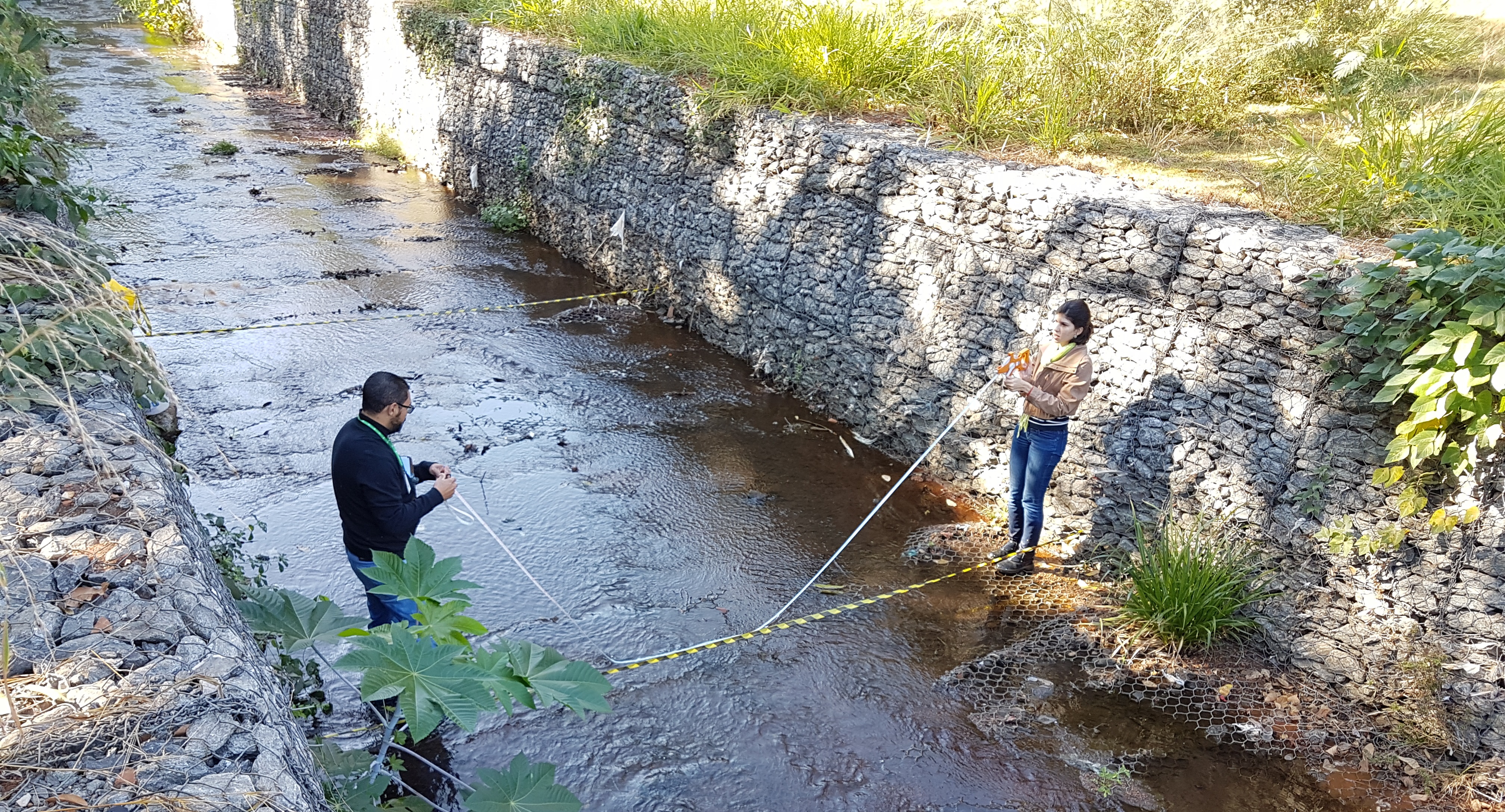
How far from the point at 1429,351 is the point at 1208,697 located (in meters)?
2.11

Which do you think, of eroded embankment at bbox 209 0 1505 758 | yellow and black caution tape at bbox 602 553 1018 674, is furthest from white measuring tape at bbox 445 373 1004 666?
eroded embankment at bbox 209 0 1505 758

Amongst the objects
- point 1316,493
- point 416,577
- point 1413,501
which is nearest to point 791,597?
point 1316,493

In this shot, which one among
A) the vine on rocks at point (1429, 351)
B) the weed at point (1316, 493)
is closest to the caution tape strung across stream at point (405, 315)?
the weed at point (1316, 493)

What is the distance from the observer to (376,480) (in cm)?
419

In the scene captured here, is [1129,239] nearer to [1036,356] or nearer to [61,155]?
[1036,356]

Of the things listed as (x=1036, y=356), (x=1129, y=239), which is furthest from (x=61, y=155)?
(x=1129, y=239)

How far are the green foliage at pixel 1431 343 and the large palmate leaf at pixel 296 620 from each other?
478 centimetres

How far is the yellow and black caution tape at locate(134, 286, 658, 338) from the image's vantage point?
29.9ft

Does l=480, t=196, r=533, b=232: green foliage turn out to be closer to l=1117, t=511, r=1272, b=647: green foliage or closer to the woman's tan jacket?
the woman's tan jacket

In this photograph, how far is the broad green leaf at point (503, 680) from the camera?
8.95ft

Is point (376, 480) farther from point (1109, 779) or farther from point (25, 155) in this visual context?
point (1109, 779)

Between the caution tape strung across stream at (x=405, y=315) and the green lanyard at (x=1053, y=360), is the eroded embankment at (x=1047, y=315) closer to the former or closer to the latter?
the caution tape strung across stream at (x=405, y=315)

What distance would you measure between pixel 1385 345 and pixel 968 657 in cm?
272

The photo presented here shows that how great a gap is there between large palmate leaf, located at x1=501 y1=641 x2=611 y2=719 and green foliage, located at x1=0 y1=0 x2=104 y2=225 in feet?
13.5
